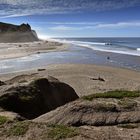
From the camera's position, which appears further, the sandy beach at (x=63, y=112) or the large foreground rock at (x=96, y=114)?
the large foreground rock at (x=96, y=114)

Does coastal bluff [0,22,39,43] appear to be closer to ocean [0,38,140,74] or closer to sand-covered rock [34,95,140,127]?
ocean [0,38,140,74]

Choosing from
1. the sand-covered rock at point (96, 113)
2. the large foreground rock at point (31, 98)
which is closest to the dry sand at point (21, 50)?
the large foreground rock at point (31, 98)

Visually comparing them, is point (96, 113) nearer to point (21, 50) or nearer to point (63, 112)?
point (63, 112)

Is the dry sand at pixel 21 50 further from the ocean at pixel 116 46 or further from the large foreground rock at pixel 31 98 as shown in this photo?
the large foreground rock at pixel 31 98

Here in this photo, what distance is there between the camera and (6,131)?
605 cm

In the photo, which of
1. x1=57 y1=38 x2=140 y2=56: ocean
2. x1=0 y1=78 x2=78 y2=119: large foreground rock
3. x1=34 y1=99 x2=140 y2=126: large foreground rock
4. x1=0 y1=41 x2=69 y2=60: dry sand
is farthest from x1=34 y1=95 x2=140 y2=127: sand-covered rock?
x1=57 y1=38 x2=140 y2=56: ocean

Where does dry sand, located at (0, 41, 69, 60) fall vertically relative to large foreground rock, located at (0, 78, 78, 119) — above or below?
below

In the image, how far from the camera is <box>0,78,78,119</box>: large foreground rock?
9.07 metres

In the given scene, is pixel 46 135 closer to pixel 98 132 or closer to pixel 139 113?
pixel 98 132

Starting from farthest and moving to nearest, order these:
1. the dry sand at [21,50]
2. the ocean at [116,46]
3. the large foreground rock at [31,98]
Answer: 1. the ocean at [116,46]
2. the dry sand at [21,50]
3. the large foreground rock at [31,98]

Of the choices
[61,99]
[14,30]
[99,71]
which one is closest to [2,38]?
[14,30]

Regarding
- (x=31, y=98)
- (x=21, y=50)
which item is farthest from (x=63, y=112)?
(x=21, y=50)

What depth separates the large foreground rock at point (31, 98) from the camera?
9.07m

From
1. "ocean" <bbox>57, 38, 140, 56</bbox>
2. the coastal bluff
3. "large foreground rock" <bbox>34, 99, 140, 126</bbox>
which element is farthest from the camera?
the coastal bluff
